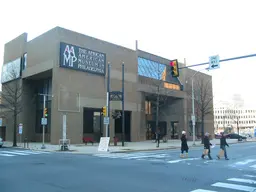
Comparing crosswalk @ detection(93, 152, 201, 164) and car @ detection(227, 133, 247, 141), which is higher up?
crosswalk @ detection(93, 152, 201, 164)

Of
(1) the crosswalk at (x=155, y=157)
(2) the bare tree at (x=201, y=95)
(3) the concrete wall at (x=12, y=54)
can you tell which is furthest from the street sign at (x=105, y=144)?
(2) the bare tree at (x=201, y=95)

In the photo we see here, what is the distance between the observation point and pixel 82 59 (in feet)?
118

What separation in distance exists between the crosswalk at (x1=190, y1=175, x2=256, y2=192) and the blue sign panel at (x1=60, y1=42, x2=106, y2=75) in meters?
26.9

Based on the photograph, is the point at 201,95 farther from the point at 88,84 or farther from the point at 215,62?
the point at 215,62

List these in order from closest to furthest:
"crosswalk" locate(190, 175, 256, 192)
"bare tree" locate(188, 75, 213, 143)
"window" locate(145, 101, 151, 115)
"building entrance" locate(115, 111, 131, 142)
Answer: "crosswalk" locate(190, 175, 256, 192)
"building entrance" locate(115, 111, 131, 142)
"bare tree" locate(188, 75, 213, 143)
"window" locate(145, 101, 151, 115)

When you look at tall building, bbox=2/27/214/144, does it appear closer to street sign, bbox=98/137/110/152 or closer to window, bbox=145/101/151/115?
window, bbox=145/101/151/115

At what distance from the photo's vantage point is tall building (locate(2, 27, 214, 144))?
33.8 meters

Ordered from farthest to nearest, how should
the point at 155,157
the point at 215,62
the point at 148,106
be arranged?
the point at 148,106
the point at 155,157
the point at 215,62

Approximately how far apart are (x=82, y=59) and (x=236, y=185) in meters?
29.2

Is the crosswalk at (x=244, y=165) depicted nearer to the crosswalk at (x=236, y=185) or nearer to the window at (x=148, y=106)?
the crosswalk at (x=236, y=185)

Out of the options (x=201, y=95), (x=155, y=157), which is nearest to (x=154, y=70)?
(x=201, y=95)

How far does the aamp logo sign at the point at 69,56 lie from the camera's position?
112ft

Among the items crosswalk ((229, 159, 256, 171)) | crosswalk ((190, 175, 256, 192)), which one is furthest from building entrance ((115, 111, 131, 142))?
crosswalk ((190, 175, 256, 192))

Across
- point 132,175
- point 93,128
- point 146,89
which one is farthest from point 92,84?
point 132,175
